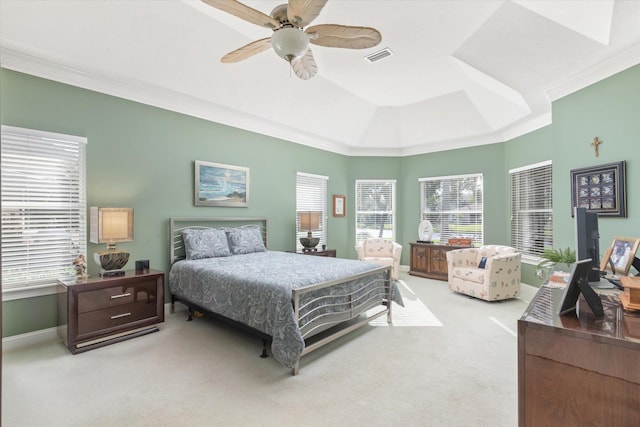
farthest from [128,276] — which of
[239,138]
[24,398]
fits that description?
[239,138]

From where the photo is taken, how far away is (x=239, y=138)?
5680 millimetres

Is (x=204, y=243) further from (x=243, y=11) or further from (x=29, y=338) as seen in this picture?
(x=243, y=11)

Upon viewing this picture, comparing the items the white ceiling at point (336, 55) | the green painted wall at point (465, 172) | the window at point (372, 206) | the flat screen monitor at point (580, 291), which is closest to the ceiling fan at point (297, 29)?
the white ceiling at point (336, 55)

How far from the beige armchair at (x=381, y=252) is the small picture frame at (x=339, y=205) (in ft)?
3.22

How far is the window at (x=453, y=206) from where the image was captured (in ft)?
23.0

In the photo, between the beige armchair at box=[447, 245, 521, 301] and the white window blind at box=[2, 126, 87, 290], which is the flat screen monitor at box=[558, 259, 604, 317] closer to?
the beige armchair at box=[447, 245, 521, 301]

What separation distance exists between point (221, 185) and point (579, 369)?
15.8ft

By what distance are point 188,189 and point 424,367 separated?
12.7 feet

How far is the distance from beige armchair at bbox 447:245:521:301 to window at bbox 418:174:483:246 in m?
→ 1.14

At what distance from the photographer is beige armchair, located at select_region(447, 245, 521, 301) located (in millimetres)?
5223

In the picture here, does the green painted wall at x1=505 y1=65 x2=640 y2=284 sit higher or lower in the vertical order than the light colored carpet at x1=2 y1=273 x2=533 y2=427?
higher

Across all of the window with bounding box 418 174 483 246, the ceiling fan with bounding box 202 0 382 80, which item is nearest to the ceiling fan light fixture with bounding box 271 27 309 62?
the ceiling fan with bounding box 202 0 382 80

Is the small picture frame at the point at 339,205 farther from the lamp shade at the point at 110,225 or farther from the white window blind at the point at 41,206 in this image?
the white window blind at the point at 41,206

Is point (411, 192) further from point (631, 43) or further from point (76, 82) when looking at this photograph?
point (76, 82)
